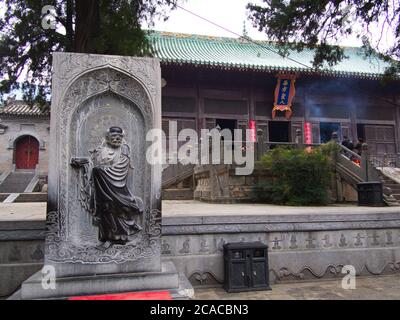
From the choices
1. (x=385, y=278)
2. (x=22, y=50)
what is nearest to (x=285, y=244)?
(x=385, y=278)

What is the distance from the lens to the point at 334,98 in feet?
55.4

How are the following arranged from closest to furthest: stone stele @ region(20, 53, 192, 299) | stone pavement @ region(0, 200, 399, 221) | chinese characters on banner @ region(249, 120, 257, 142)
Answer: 1. stone stele @ region(20, 53, 192, 299)
2. stone pavement @ region(0, 200, 399, 221)
3. chinese characters on banner @ region(249, 120, 257, 142)

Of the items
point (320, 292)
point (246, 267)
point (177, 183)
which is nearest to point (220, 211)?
point (246, 267)

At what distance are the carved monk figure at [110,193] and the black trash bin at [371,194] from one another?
24.5 feet

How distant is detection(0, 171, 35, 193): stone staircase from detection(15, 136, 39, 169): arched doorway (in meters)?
4.27

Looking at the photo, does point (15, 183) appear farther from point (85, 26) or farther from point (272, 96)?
point (272, 96)

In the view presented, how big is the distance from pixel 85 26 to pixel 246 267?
229 inches

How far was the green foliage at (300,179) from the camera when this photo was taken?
8875 millimetres

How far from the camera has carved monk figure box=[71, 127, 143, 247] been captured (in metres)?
3.31

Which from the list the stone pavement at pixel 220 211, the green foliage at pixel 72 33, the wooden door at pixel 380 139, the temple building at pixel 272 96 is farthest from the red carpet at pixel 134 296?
the wooden door at pixel 380 139

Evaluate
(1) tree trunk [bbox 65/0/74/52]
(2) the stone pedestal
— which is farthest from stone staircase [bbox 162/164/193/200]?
(2) the stone pedestal

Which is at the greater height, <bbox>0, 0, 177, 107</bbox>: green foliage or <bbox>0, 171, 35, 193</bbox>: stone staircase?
<bbox>0, 0, 177, 107</bbox>: green foliage

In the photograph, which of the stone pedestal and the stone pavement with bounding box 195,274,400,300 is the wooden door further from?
the stone pedestal
